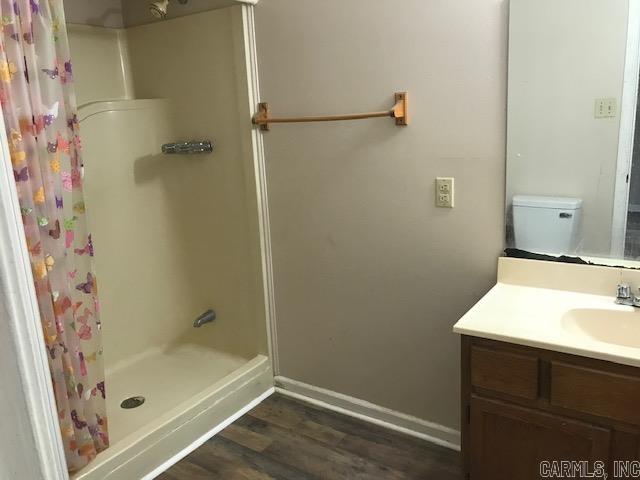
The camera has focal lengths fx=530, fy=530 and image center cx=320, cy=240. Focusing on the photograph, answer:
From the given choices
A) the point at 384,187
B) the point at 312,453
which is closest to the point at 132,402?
the point at 312,453

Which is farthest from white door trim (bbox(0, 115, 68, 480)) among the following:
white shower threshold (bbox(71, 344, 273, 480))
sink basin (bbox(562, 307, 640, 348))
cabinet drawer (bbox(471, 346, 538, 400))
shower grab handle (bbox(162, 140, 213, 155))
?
sink basin (bbox(562, 307, 640, 348))

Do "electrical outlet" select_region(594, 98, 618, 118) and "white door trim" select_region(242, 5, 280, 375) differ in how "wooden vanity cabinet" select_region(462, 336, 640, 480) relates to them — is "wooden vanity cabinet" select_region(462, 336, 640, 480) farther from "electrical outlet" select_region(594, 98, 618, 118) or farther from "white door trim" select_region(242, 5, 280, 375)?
"white door trim" select_region(242, 5, 280, 375)

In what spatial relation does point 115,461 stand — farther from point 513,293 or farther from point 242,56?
point 242,56

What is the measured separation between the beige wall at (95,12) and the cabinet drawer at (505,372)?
236 centimetres

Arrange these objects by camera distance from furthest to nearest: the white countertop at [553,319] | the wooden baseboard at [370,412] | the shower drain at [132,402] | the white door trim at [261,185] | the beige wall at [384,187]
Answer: the shower drain at [132,402] < the white door trim at [261,185] < the wooden baseboard at [370,412] < the beige wall at [384,187] < the white countertop at [553,319]

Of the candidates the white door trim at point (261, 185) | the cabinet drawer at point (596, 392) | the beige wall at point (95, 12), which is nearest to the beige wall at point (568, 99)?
the cabinet drawer at point (596, 392)

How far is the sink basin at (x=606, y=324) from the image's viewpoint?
1.59m

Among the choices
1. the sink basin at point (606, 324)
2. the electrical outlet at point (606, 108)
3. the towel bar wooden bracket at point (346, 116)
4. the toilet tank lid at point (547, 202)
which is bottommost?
the sink basin at point (606, 324)

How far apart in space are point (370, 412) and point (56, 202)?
1.57 m

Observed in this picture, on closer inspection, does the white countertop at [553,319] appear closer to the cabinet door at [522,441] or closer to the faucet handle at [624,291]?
the faucet handle at [624,291]

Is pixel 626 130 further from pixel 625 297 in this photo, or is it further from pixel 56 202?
pixel 56 202

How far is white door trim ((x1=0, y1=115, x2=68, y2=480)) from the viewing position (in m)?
1.27

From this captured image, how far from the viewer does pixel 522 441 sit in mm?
1525

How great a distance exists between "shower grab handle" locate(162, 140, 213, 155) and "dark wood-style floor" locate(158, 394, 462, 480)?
51.8 inches
